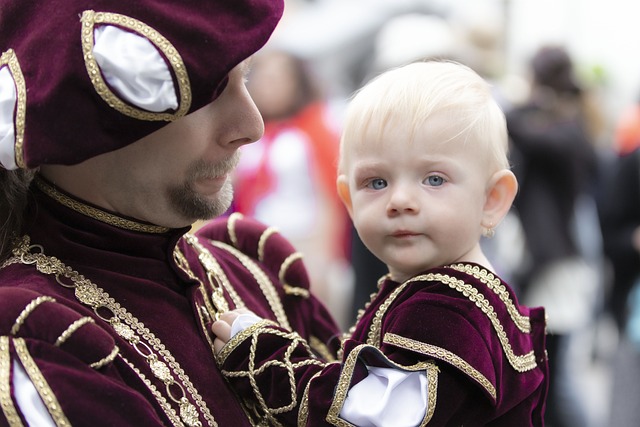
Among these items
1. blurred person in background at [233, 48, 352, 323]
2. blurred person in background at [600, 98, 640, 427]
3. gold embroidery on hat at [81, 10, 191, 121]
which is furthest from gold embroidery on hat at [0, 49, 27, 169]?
blurred person in background at [233, 48, 352, 323]

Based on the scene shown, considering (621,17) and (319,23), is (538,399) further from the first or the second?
(621,17)

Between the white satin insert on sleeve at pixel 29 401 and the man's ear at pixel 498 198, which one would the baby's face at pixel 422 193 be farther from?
the white satin insert on sleeve at pixel 29 401

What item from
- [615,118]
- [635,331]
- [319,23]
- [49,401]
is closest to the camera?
[49,401]

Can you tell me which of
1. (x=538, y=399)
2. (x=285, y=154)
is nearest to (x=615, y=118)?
(x=285, y=154)

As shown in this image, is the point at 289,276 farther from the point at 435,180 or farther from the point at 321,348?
the point at 435,180

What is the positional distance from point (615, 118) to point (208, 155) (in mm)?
A: 6587

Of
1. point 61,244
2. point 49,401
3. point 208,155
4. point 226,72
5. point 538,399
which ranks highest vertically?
point 226,72

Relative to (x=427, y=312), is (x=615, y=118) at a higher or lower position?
lower

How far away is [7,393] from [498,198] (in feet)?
2.97

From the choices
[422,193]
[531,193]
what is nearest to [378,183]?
[422,193]

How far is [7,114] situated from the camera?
147cm

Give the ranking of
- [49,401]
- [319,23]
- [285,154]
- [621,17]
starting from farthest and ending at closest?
1. [621,17]
2. [319,23]
3. [285,154]
4. [49,401]

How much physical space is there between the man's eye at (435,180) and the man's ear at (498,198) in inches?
4.8

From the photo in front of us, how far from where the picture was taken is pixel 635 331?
12.3ft
